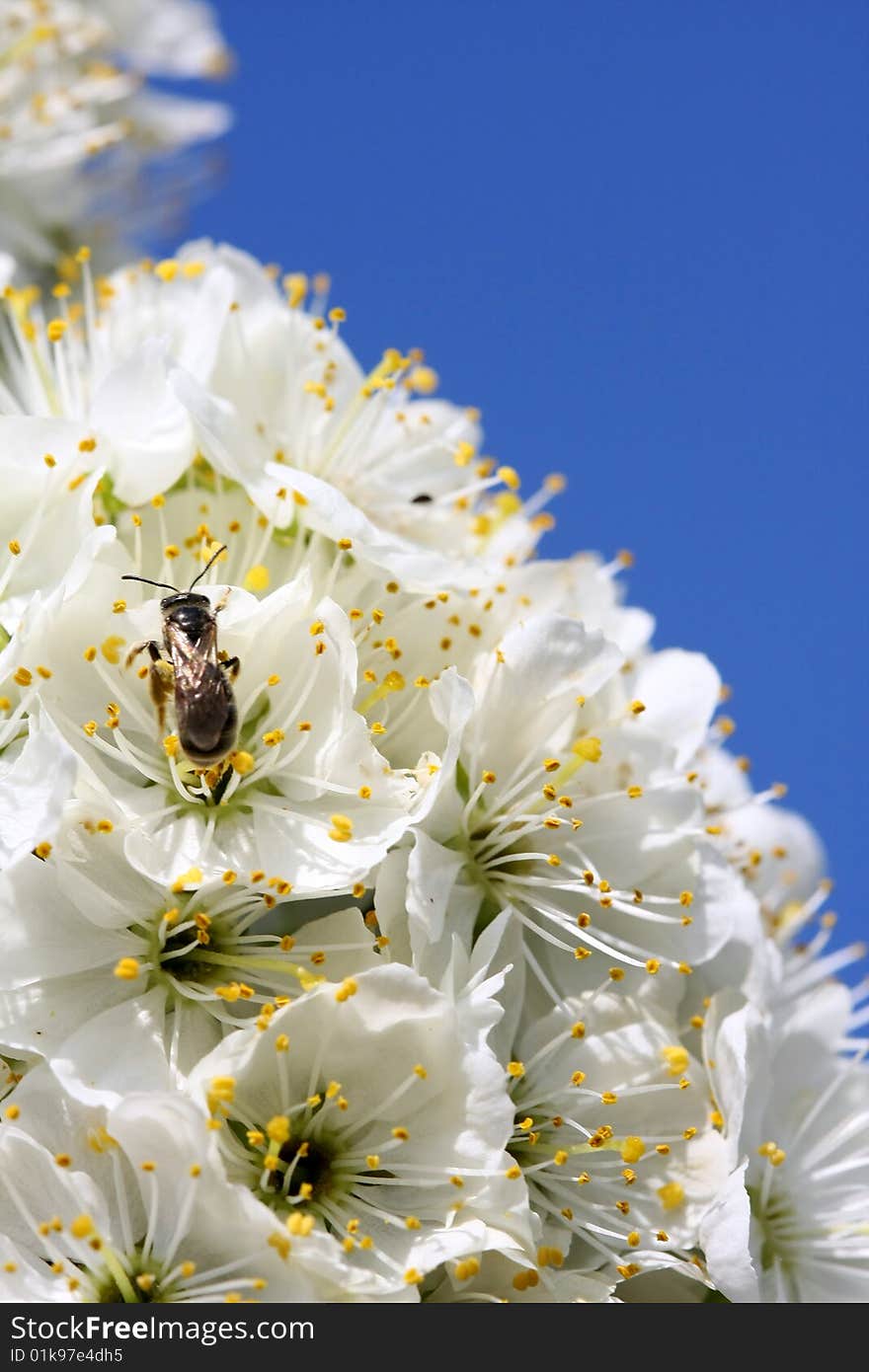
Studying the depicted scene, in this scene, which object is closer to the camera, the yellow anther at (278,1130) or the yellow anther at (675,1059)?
the yellow anther at (278,1130)

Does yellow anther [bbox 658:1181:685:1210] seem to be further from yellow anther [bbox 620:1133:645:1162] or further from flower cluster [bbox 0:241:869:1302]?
yellow anther [bbox 620:1133:645:1162]

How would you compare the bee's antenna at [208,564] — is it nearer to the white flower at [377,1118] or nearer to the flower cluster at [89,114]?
the white flower at [377,1118]

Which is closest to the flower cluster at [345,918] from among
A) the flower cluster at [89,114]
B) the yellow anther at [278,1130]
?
the yellow anther at [278,1130]

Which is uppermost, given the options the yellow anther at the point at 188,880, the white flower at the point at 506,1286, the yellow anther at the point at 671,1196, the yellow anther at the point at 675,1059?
the yellow anther at the point at 188,880

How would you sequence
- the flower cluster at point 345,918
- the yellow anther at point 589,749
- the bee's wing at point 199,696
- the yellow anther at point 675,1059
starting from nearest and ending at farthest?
the flower cluster at point 345,918, the bee's wing at point 199,696, the yellow anther at point 675,1059, the yellow anther at point 589,749

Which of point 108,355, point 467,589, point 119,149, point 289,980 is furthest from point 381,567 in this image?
point 119,149

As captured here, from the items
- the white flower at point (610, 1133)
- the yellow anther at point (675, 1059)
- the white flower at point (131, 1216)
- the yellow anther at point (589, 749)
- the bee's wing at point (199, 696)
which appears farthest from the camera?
the yellow anther at point (589, 749)

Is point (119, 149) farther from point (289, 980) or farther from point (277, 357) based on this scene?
point (289, 980)

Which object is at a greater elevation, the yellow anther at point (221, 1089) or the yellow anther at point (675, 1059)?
the yellow anther at point (675, 1059)
